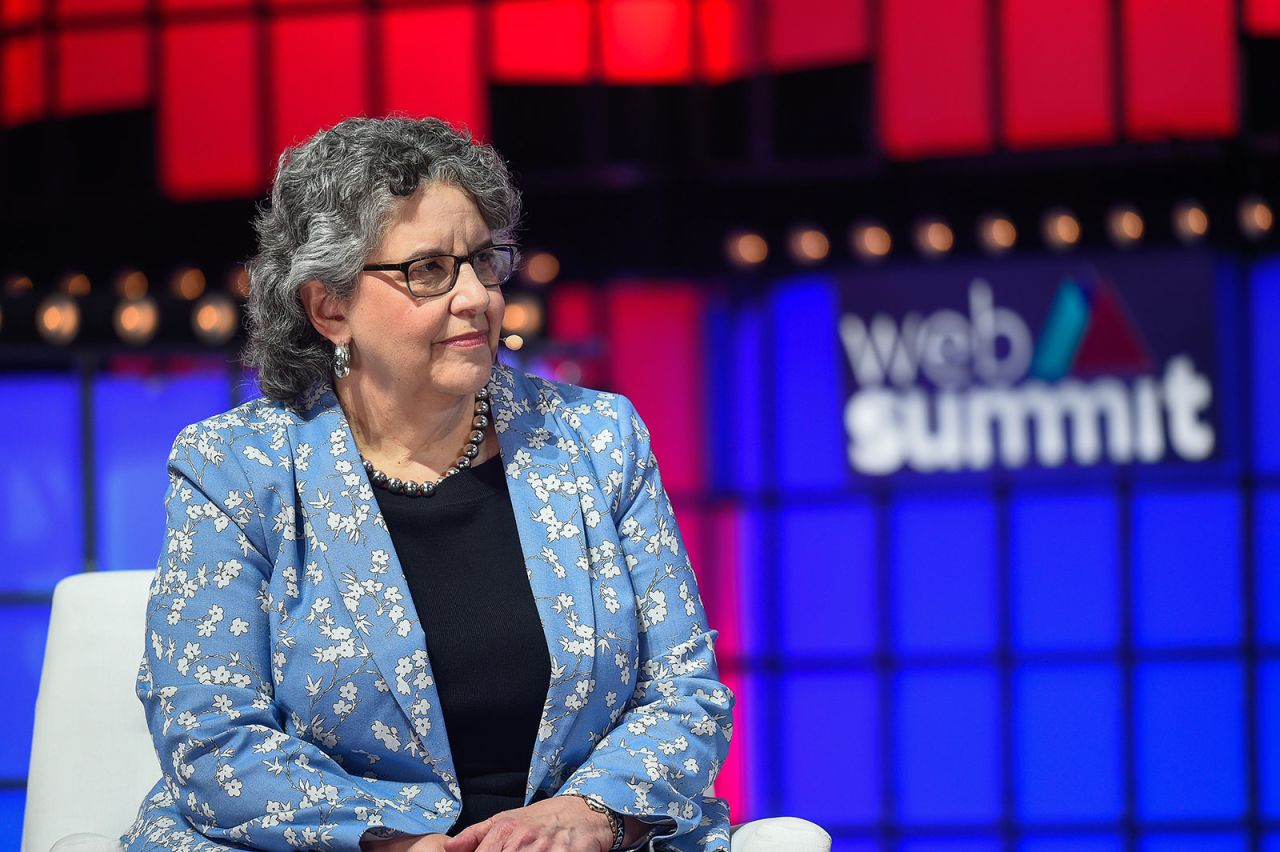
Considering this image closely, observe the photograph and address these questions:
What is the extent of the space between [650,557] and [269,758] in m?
0.54

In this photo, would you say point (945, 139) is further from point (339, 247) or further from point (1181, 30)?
point (339, 247)

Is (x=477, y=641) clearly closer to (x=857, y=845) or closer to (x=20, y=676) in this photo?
(x=20, y=676)

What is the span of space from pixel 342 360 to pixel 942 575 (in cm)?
256

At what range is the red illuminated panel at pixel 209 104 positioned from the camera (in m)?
4.04

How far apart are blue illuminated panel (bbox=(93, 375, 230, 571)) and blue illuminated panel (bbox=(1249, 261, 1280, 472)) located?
2785 millimetres

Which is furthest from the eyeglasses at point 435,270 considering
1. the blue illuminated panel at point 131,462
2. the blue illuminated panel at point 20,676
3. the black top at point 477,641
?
the blue illuminated panel at point 20,676

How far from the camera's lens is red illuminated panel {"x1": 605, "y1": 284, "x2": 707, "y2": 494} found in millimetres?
4031

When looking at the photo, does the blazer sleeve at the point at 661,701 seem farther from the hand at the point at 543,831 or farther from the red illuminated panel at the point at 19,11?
the red illuminated panel at the point at 19,11

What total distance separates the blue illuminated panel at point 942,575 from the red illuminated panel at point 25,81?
2652 millimetres

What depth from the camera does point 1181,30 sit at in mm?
4008

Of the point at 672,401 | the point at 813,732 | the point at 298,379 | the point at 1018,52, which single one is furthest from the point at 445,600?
the point at 1018,52

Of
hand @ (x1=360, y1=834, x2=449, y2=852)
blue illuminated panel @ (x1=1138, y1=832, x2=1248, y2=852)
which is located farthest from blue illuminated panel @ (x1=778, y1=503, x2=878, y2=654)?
hand @ (x1=360, y1=834, x2=449, y2=852)

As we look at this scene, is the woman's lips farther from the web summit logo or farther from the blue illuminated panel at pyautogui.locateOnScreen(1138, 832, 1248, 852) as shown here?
the blue illuminated panel at pyautogui.locateOnScreen(1138, 832, 1248, 852)

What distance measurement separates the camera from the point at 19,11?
411 cm
